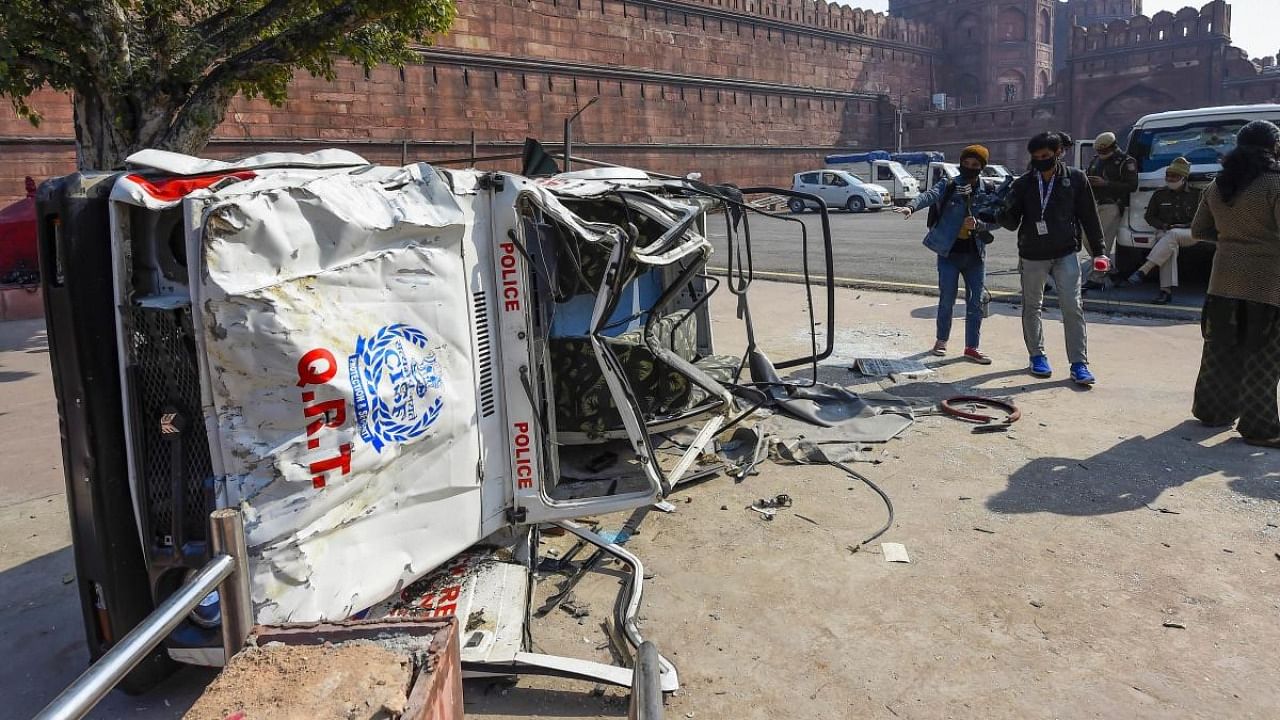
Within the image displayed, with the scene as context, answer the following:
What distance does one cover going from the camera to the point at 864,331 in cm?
873

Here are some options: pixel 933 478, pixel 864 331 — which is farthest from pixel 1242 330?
pixel 864 331

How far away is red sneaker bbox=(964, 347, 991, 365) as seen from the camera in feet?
23.7

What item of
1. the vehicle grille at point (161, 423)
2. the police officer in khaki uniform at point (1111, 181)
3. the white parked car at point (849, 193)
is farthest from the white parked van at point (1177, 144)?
the white parked car at point (849, 193)

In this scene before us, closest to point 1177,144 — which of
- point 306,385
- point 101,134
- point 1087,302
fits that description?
point 1087,302

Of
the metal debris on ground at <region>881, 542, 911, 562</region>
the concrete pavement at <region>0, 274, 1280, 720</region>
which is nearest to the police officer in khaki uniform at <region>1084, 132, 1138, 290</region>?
the concrete pavement at <region>0, 274, 1280, 720</region>

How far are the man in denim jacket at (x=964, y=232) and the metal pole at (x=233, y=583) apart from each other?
238 inches

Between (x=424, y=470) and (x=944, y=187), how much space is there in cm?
545

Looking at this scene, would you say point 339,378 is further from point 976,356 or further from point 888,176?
point 888,176

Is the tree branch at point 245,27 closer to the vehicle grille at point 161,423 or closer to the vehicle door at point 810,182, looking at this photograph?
the vehicle grille at point 161,423

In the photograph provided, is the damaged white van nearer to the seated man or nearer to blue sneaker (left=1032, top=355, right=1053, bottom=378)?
blue sneaker (left=1032, top=355, right=1053, bottom=378)

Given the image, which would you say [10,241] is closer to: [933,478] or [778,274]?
[778,274]

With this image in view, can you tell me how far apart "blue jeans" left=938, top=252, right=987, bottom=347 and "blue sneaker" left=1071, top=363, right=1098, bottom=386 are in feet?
3.04

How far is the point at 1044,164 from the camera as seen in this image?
21.0 ft

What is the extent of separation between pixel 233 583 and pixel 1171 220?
10673 mm
